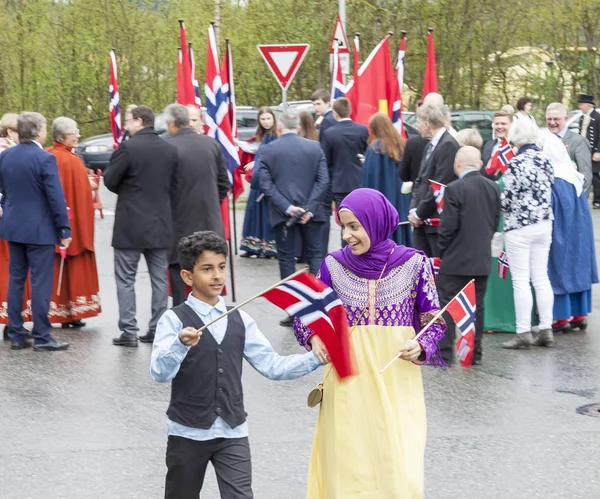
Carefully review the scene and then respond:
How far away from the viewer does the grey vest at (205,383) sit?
15.2 ft

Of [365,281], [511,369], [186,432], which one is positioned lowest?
[511,369]

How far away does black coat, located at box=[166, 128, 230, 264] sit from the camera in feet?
33.2

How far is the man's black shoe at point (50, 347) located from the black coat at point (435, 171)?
3071 mm

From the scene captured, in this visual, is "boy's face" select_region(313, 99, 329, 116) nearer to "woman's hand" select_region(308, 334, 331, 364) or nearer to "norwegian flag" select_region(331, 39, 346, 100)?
"norwegian flag" select_region(331, 39, 346, 100)

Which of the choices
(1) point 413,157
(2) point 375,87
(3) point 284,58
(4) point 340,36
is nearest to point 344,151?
(1) point 413,157

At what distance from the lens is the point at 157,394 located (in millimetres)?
8336

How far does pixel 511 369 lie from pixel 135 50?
23244 mm

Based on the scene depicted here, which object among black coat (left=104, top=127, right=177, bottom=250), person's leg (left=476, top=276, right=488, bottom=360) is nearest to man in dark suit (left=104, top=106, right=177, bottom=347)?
black coat (left=104, top=127, right=177, bottom=250)

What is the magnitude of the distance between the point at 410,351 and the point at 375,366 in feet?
0.51

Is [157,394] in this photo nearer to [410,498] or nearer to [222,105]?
[410,498]

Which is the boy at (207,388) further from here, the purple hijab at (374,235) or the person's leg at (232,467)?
the purple hijab at (374,235)

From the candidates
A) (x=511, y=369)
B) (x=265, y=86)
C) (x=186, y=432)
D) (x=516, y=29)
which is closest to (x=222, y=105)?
(x=511, y=369)

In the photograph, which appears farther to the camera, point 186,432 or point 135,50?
point 135,50

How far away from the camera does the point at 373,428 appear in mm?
4793
